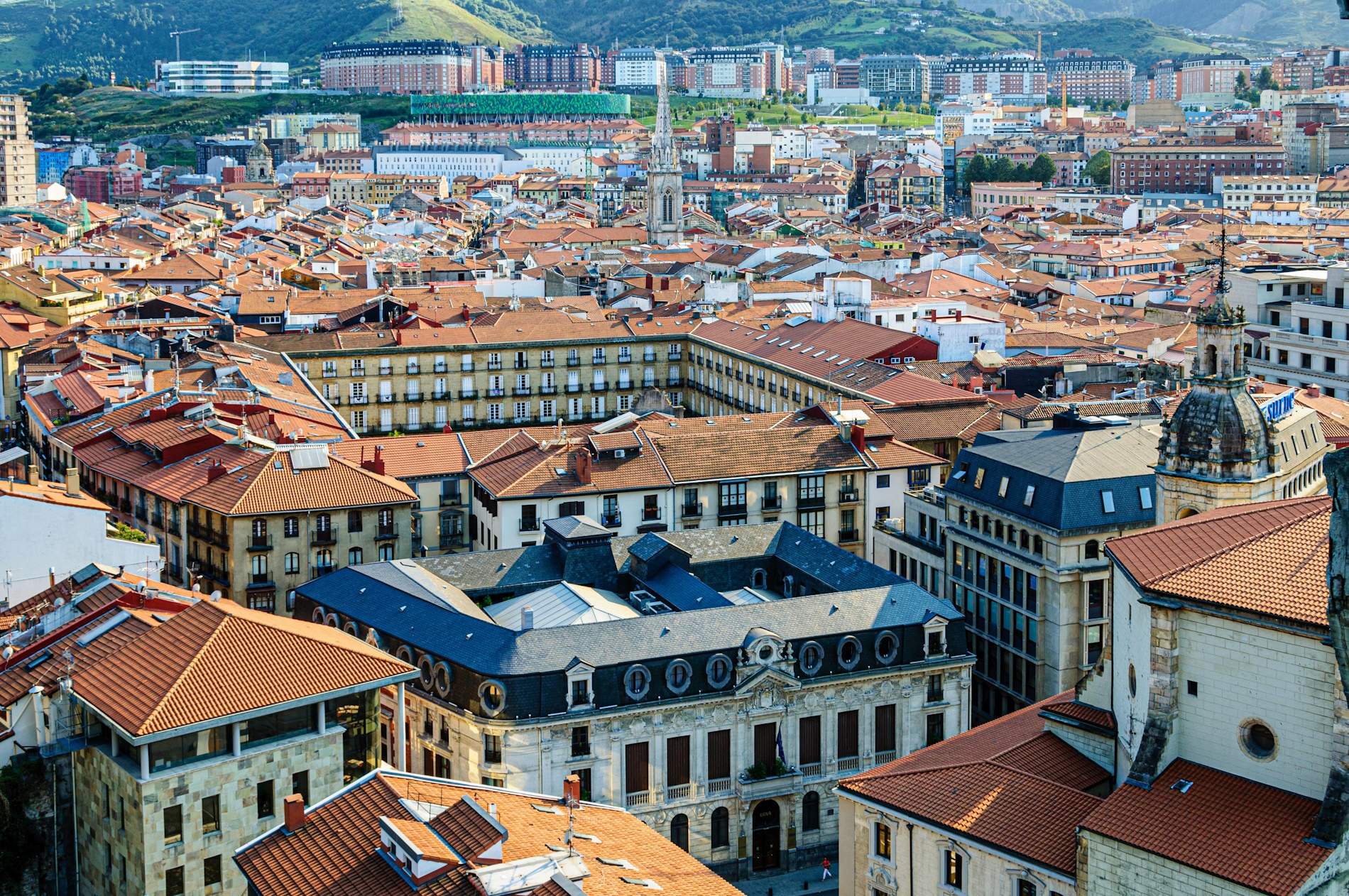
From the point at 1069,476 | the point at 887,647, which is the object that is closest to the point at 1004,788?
the point at 887,647

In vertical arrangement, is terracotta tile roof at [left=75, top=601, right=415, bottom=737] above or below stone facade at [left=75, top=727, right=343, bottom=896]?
above

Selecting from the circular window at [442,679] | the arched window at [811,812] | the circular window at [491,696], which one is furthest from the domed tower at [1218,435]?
the circular window at [442,679]

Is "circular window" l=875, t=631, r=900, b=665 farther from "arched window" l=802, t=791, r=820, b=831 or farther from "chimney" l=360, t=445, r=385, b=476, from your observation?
"chimney" l=360, t=445, r=385, b=476

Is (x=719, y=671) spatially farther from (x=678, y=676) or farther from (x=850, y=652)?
(x=850, y=652)

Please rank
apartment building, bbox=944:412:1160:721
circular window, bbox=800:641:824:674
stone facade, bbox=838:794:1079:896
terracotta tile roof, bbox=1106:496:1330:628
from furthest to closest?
apartment building, bbox=944:412:1160:721, circular window, bbox=800:641:824:674, stone facade, bbox=838:794:1079:896, terracotta tile roof, bbox=1106:496:1330:628

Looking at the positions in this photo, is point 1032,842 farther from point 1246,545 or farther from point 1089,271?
point 1089,271

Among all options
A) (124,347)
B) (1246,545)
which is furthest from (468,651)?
(124,347)

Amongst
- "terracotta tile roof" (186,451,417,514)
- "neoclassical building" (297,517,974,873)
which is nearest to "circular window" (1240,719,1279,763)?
"neoclassical building" (297,517,974,873)
